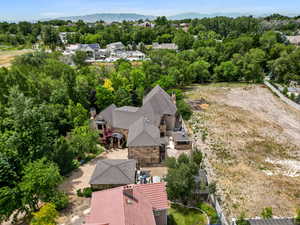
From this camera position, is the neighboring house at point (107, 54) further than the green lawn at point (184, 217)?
Yes

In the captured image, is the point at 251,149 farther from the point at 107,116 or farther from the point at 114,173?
the point at 107,116

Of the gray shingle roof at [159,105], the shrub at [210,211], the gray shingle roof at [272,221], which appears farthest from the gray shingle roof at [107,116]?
the gray shingle roof at [272,221]

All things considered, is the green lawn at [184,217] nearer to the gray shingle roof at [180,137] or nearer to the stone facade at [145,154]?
the stone facade at [145,154]

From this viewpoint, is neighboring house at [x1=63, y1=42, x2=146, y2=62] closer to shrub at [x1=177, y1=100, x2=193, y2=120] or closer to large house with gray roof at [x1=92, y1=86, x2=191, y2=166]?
shrub at [x1=177, y1=100, x2=193, y2=120]

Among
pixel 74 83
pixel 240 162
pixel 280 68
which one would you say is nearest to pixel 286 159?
pixel 240 162

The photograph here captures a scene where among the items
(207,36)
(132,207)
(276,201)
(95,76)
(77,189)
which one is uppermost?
(207,36)

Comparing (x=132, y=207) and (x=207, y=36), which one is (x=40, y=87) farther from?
(x=207, y=36)
